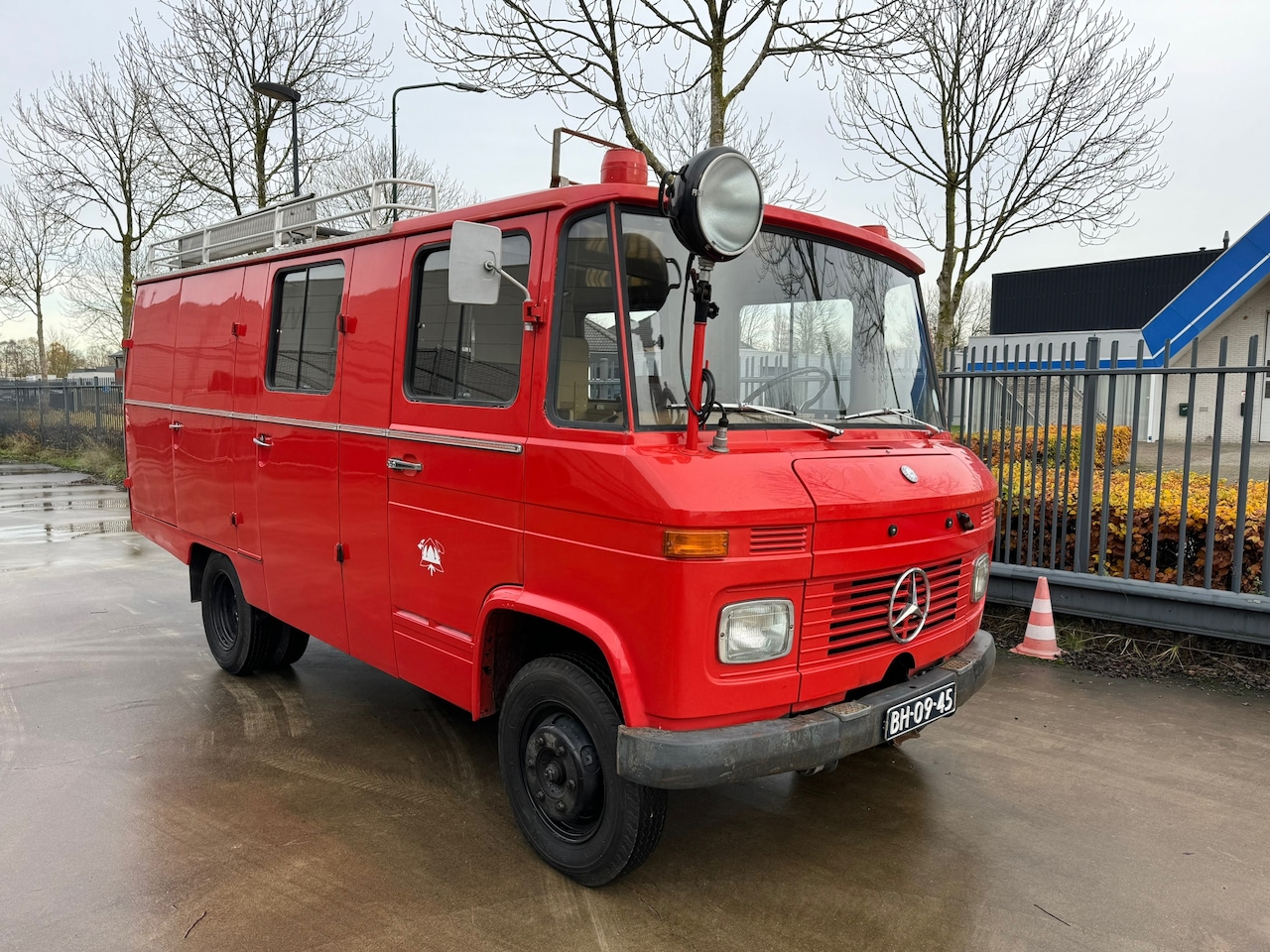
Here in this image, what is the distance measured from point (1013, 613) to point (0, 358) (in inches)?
2676

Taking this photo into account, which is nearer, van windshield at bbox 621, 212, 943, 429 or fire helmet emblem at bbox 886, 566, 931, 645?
van windshield at bbox 621, 212, 943, 429

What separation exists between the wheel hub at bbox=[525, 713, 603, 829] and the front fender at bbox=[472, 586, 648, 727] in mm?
302

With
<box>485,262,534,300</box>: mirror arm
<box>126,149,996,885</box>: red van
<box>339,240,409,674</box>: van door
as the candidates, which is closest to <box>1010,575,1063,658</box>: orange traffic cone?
<box>126,149,996,885</box>: red van

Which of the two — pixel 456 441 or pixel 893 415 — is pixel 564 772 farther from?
pixel 893 415

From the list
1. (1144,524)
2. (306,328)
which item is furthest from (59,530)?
(1144,524)

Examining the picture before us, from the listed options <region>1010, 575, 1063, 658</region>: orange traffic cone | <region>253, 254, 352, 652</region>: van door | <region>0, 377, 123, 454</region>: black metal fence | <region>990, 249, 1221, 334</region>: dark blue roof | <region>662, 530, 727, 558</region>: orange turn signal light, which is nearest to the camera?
<region>662, 530, 727, 558</region>: orange turn signal light

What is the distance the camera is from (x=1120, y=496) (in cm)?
607

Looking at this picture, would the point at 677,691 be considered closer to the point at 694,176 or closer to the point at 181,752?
the point at 694,176

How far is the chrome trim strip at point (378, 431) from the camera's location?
11.0ft

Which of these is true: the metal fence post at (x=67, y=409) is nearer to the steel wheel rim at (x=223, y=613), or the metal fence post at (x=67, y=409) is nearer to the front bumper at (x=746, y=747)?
the steel wheel rim at (x=223, y=613)

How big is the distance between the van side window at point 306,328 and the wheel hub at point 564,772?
2144mm

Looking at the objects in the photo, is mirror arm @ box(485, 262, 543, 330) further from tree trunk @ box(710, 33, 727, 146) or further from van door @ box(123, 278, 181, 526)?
tree trunk @ box(710, 33, 727, 146)

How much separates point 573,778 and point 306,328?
2849 millimetres

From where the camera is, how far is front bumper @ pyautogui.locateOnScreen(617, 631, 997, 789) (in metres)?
2.73
